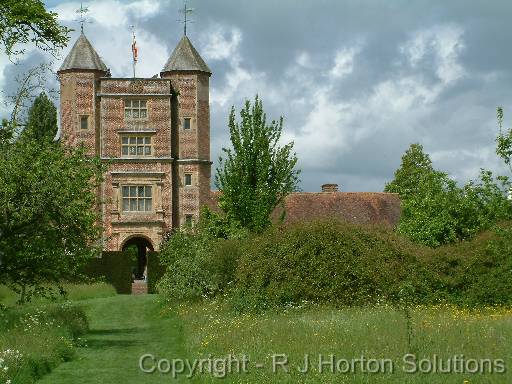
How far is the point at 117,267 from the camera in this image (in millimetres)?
47969

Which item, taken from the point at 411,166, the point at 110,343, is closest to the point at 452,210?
the point at 110,343

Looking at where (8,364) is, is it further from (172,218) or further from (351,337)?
(172,218)

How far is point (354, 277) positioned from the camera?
82.9ft

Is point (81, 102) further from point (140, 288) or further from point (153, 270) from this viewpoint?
point (153, 270)

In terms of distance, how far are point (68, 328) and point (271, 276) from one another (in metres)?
7.06

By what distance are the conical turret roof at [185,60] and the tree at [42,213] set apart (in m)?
34.7

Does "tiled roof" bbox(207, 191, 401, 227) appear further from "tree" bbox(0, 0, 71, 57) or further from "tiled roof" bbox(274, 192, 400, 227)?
"tree" bbox(0, 0, 71, 57)

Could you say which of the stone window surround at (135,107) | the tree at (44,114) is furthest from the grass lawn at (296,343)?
the tree at (44,114)

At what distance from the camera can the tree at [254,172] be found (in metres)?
33.8

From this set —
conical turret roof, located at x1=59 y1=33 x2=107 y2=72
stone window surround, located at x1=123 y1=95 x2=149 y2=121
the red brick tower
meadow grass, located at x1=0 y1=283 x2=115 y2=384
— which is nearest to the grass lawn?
meadow grass, located at x1=0 y1=283 x2=115 y2=384

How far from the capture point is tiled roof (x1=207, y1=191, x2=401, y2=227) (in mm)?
57531

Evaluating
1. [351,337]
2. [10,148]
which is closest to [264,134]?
[10,148]

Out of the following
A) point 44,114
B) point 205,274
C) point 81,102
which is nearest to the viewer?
point 205,274

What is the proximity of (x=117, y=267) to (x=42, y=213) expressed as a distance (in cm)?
2871
